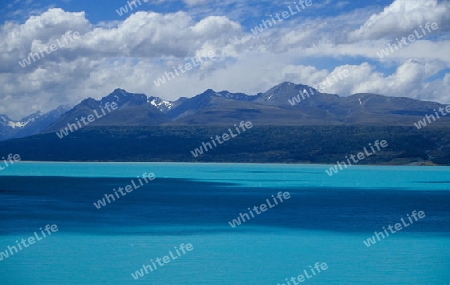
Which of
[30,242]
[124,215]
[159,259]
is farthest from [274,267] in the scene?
[124,215]

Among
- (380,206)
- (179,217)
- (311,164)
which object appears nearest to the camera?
(179,217)

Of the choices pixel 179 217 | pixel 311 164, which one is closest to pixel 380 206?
pixel 179 217

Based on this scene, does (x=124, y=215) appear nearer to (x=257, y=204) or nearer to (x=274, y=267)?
(x=257, y=204)

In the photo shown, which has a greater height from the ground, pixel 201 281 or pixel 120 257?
pixel 120 257

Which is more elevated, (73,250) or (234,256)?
(73,250)

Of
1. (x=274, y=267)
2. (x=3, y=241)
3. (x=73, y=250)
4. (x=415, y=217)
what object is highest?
(x=3, y=241)

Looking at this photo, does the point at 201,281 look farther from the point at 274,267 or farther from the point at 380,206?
the point at 380,206

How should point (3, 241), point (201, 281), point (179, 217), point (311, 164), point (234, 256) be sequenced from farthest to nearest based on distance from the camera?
point (311, 164)
point (179, 217)
point (3, 241)
point (234, 256)
point (201, 281)

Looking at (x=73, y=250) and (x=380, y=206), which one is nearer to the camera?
(x=73, y=250)

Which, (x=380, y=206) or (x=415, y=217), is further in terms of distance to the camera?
(x=380, y=206)
